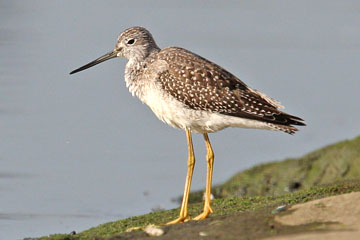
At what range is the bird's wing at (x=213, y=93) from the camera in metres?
8.97

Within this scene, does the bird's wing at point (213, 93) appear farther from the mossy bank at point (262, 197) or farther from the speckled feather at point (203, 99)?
the mossy bank at point (262, 197)

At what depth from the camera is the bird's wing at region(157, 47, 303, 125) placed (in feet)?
29.4

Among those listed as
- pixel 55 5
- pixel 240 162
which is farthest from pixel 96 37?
pixel 240 162

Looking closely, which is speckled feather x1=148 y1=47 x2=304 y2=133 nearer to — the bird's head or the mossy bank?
the bird's head

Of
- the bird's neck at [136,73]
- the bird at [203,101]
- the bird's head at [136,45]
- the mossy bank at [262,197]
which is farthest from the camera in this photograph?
the bird's head at [136,45]

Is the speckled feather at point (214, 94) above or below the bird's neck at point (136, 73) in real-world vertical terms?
below

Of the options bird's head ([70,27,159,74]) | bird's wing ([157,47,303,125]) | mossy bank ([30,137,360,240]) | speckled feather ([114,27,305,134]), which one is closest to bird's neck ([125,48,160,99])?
bird's head ([70,27,159,74])

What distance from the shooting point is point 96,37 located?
1819 cm

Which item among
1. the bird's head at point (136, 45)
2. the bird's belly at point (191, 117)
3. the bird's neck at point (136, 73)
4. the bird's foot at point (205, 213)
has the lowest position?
the bird's foot at point (205, 213)

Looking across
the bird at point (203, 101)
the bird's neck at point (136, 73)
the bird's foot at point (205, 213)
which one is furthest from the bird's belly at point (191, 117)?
the bird's foot at point (205, 213)

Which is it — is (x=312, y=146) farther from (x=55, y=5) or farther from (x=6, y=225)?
(x=55, y=5)

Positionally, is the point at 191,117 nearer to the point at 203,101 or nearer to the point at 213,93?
the point at 203,101

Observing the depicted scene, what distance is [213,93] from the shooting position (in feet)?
29.6

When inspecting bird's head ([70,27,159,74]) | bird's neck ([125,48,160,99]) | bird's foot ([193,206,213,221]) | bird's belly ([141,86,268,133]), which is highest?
bird's head ([70,27,159,74])
